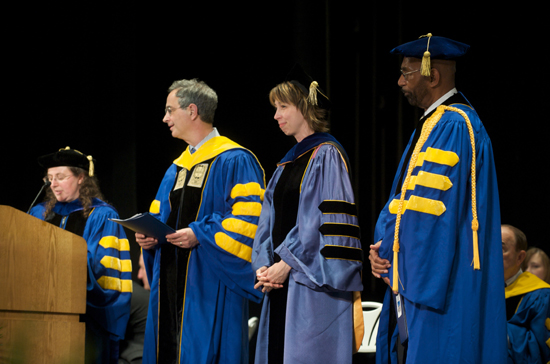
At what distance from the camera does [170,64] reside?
555cm

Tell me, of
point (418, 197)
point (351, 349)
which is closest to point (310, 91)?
point (418, 197)

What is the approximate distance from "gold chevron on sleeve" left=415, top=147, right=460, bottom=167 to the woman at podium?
233cm

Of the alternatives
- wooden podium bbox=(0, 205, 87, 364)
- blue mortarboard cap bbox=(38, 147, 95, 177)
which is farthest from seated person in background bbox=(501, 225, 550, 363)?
blue mortarboard cap bbox=(38, 147, 95, 177)

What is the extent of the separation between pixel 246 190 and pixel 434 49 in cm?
129

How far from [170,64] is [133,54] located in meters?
0.36

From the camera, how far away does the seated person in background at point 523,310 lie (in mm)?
2889

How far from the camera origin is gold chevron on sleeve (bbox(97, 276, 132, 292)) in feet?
12.5

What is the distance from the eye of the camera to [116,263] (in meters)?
3.88

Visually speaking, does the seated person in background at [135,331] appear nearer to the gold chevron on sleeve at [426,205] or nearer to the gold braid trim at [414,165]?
the gold braid trim at [414,165]

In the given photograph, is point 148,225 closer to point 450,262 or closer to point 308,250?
point 308,250

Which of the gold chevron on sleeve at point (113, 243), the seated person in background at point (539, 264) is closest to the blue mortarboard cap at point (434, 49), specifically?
the seated person in background at point (539, 264)

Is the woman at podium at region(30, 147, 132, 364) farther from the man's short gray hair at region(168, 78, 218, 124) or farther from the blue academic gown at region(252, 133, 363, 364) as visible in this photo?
the blue academic gown at region(252, 133, 363, 364)

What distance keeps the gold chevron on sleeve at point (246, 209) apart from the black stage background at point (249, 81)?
5.84 ft

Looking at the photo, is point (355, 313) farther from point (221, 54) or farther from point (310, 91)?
point (221, 54)
